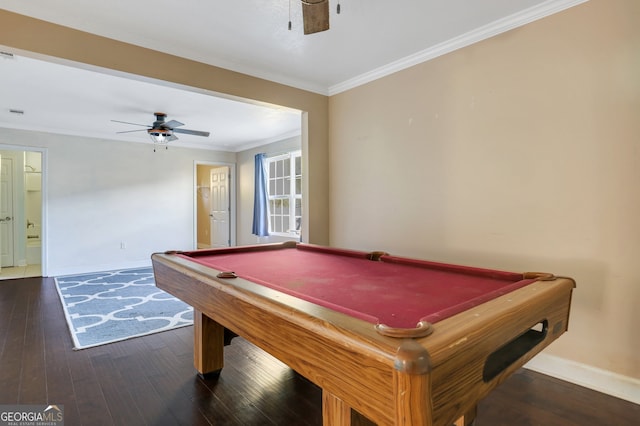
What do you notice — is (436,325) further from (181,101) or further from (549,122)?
(181,101)

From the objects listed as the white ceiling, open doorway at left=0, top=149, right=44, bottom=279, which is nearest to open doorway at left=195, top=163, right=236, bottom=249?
open doorway at left=0, top=149, right=44, bottom=279

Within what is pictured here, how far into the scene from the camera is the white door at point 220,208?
7.29 metres

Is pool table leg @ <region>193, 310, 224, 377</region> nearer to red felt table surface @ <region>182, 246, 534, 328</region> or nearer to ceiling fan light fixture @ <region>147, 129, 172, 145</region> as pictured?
red felt table surface @ <region>182, 246, 534, 328</region>

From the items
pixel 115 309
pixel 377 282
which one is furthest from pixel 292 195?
pixel 377 282

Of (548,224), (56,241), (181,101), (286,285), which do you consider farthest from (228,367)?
(56,241)

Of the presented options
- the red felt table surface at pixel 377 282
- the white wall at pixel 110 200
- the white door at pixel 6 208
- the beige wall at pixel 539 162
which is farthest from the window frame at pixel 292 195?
the white door at pixel 6 208

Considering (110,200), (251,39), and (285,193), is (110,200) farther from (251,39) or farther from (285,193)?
(251,39)

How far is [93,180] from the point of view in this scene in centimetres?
571

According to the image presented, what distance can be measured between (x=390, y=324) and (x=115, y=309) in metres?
3.68

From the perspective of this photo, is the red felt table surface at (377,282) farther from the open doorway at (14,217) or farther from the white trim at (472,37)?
the open doorway at (14,217)

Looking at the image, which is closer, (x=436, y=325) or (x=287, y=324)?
(x=436, y=325)

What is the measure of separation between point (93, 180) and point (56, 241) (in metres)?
1.12

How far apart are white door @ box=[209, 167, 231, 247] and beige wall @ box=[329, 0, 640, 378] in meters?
4.88

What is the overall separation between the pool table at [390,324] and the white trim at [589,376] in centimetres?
102
